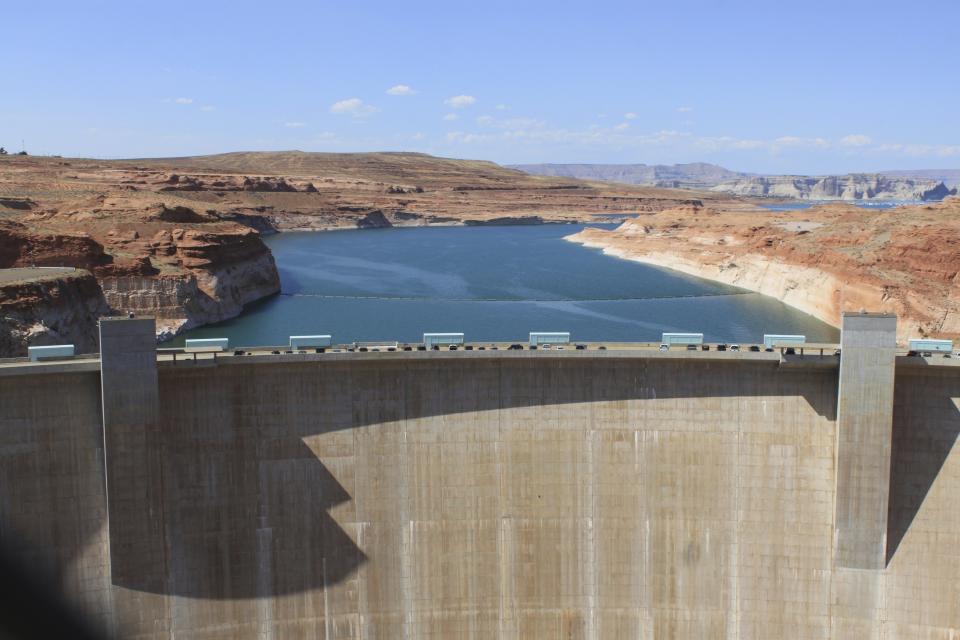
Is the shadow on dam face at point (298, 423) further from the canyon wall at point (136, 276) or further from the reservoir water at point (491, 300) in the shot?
the reservoir water at point (491, 300)

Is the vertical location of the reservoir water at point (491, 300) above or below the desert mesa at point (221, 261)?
below

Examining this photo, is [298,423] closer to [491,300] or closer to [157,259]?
[157,259]

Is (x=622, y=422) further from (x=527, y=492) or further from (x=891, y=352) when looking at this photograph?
(x=891, y=352)

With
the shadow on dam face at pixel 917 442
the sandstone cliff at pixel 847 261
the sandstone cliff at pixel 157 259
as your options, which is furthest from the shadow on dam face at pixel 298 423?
the sandstone cliff at pixel 847 261

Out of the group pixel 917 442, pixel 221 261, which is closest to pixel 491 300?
pixel 221 261

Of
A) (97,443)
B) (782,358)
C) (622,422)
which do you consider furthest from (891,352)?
(97,443)

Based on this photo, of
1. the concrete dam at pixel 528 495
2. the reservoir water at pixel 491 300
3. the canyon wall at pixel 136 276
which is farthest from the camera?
the reservoir water at pixel 491 300

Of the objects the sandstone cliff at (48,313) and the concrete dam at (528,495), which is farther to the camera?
the sandstone cliff at (48,313)
